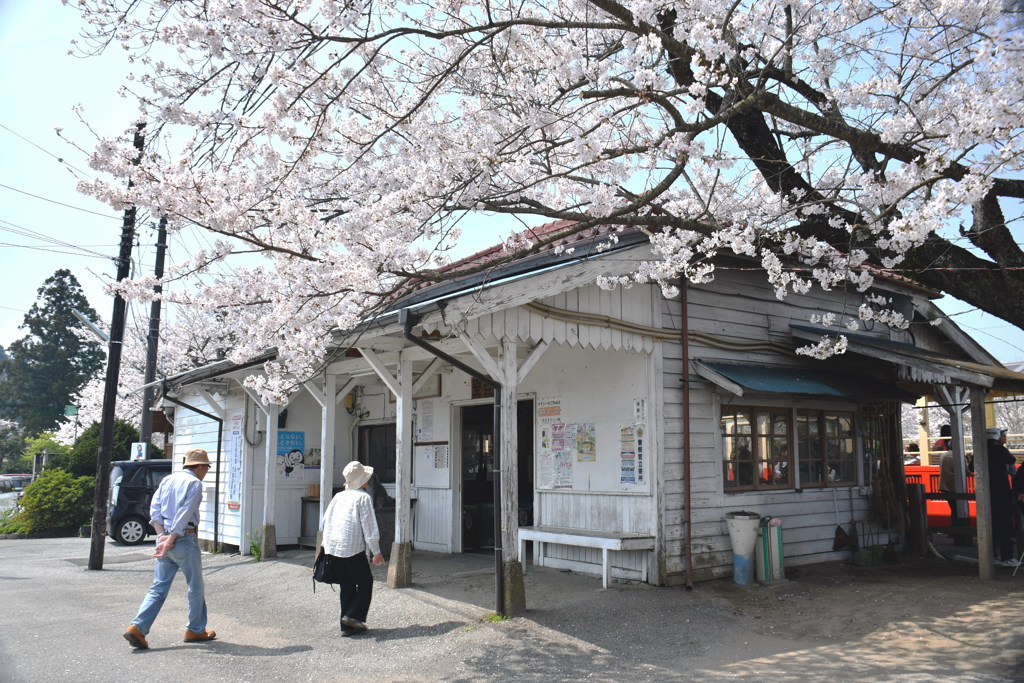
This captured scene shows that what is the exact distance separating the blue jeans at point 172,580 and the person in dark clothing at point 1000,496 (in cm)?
986

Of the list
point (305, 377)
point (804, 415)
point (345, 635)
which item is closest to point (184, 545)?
point (345, 635)

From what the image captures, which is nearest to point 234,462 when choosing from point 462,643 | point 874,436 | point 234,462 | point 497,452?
Result: point 234,462

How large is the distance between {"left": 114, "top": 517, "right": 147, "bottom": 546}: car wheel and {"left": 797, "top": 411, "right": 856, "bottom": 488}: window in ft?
47.6

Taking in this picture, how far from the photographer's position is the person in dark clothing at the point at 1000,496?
1070 cm

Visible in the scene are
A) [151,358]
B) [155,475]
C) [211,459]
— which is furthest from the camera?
[151,358]

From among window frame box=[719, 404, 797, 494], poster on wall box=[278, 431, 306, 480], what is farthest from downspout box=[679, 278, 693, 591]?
poster on wall box=[278, 431, 306, 480]

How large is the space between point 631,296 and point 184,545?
5508mm

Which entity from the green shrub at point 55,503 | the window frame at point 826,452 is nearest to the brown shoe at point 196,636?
the window frame at point 826,452

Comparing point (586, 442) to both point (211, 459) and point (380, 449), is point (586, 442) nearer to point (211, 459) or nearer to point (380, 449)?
point (380, 449)

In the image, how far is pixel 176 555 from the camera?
23.7 feet

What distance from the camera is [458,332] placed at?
770 centimetres

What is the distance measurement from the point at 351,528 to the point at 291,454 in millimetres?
6537

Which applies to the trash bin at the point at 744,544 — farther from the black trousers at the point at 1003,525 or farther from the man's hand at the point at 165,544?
the man's hand at the point at 165,544

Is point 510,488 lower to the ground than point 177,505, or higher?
higher
